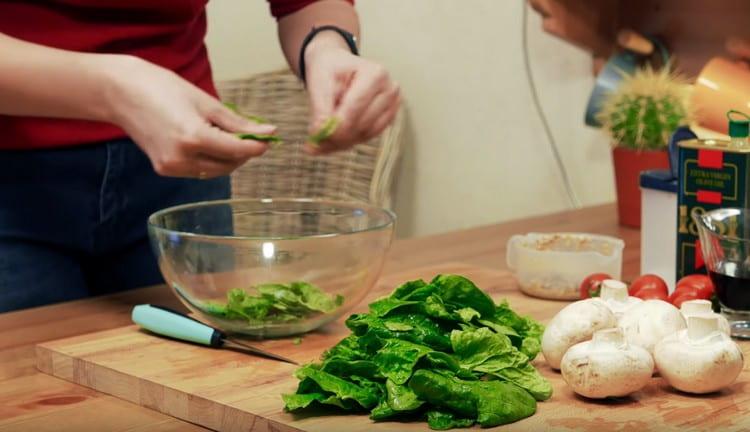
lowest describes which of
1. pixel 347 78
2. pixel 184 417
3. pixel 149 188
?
pixel 184 417

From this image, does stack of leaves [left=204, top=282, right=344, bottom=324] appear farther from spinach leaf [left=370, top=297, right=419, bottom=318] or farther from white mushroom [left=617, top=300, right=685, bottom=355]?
white mushroom [left=617, top=300, right=685, bottom=355]

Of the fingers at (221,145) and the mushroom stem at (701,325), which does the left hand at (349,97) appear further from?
the mushroom stem at (701,325)

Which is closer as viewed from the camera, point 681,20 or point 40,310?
point 40,310

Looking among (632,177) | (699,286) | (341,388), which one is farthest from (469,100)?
(341,388)

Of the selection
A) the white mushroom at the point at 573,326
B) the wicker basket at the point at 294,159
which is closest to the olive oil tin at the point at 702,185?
the white mushroom at the point at 573,326

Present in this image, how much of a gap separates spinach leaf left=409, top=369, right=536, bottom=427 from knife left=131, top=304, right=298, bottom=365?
8.3 inches

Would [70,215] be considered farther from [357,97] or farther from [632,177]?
[632,177]

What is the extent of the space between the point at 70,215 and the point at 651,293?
0.65m

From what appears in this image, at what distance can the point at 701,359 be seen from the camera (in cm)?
91

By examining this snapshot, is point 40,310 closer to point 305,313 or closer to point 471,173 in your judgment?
point 305,313

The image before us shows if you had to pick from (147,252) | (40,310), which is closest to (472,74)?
(147,252)

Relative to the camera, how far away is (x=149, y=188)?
4.53 feet

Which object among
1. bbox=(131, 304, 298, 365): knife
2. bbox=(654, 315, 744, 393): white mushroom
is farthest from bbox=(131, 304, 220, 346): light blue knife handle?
bbox=(654, 315, 744, 393): white mushroom

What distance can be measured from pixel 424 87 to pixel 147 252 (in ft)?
4.70
